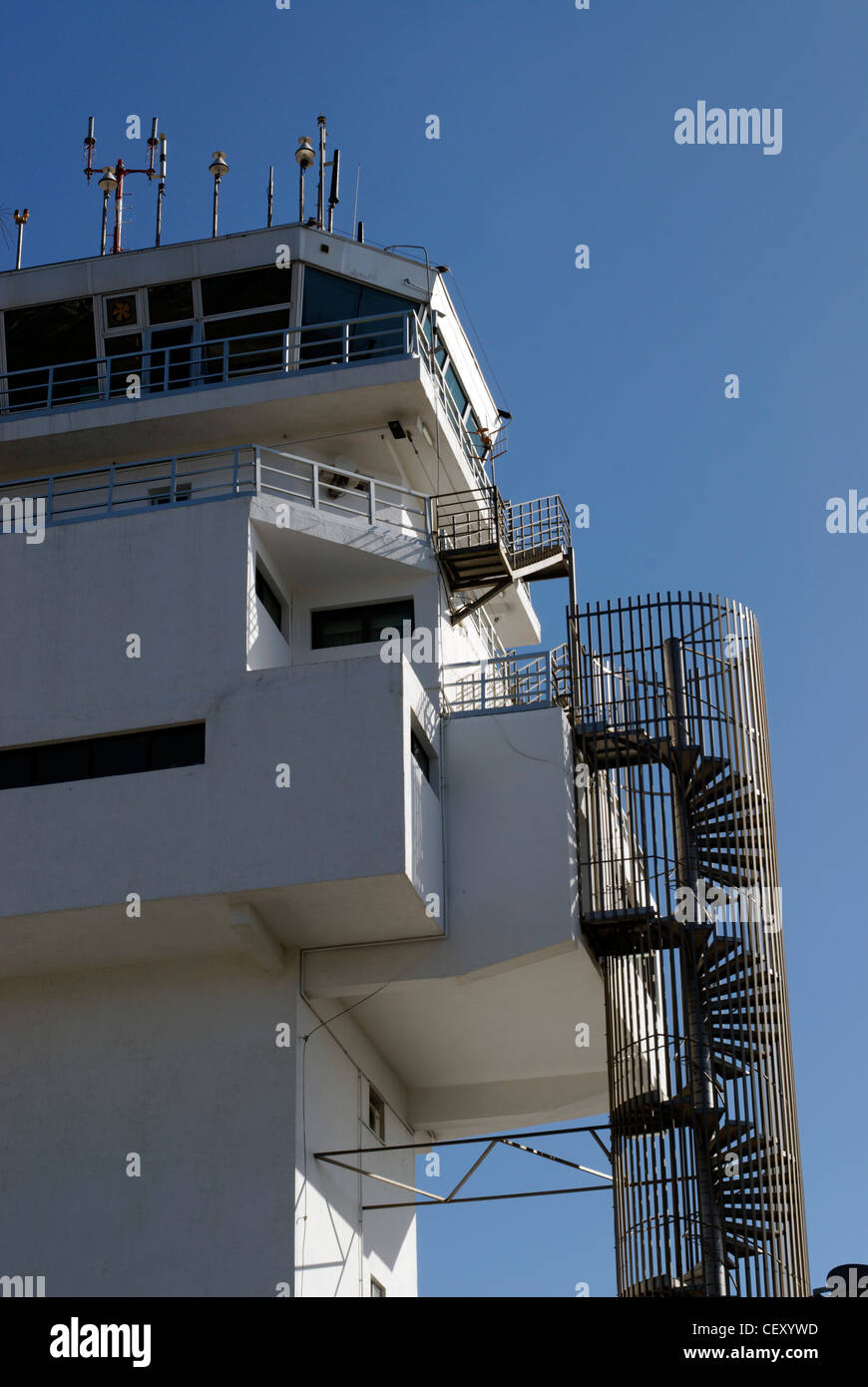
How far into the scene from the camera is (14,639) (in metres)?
26.0

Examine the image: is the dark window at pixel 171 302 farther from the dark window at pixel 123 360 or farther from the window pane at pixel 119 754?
the window pane at pixel 119 754

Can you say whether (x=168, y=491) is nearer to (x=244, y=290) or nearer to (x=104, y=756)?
(x=244, y=290)

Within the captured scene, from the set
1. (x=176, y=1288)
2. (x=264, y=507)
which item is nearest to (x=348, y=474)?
(x=264, y=507)

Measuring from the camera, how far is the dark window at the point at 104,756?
2503cm

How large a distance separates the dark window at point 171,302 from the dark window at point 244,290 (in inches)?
11.9

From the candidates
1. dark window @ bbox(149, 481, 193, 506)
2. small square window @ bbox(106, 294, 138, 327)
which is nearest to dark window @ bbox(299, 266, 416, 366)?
dark window @ bbox(149, 481, 193, 506)

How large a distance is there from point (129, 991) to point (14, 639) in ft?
16.9

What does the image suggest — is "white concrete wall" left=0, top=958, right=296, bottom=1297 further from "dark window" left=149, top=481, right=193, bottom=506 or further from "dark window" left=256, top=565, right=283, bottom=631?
"dark window" left=149, top=481, right=193, bottom=506

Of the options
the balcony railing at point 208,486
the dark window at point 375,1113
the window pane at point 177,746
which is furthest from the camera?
the balcony railing at point 208,486

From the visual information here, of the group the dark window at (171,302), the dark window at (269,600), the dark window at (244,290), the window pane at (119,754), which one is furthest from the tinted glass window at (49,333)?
the window pane at (119,754)

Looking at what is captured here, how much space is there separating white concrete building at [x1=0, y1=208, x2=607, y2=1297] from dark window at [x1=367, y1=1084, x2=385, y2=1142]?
0.55ft

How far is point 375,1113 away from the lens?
2811cm
